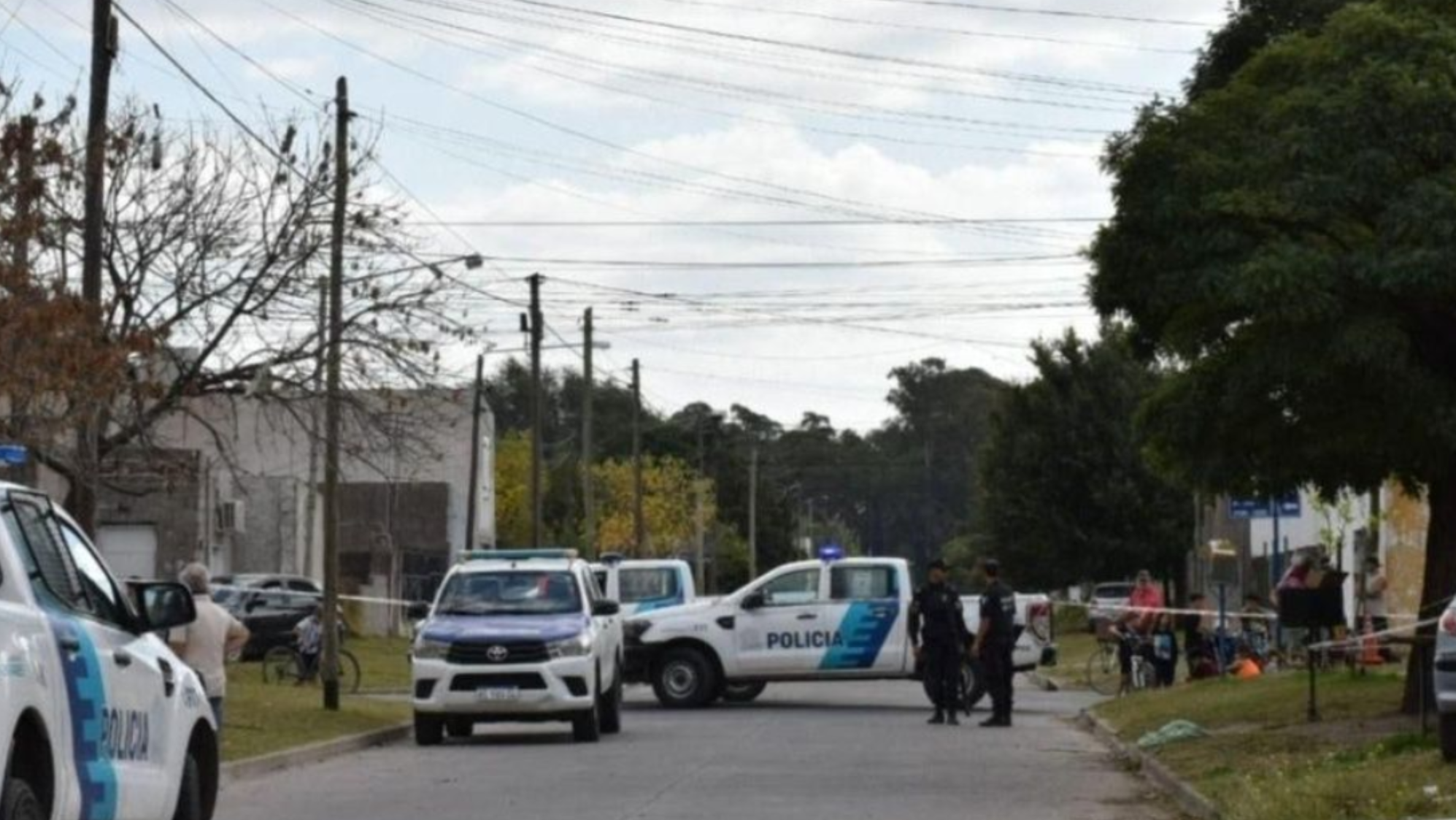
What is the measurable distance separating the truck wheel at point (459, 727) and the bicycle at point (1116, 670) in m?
10.5

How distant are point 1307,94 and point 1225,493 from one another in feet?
14.3

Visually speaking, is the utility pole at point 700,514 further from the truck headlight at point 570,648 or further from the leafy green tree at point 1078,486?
the truck headlight at point 570,648

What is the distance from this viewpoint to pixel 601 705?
2983 centimetres

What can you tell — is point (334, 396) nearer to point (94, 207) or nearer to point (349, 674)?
point (94, 207)

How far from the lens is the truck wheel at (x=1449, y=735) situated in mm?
18281

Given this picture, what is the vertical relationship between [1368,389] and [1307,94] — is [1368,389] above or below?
A: below

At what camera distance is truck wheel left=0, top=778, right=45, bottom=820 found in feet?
33.3

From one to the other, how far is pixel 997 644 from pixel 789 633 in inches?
208

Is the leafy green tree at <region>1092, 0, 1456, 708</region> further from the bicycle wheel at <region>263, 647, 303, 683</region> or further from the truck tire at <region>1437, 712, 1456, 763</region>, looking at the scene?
the bicycle wheel at <region>263, 647, 303, 683</region>

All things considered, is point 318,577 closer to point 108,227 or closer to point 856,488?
point 108,227

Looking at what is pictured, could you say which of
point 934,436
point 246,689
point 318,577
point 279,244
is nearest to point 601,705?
point 279,244

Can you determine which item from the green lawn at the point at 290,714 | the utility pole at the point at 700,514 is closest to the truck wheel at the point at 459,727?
the green lawn at the point at 290,714

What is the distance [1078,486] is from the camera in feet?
256

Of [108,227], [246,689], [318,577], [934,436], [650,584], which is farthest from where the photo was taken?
[934,436]
